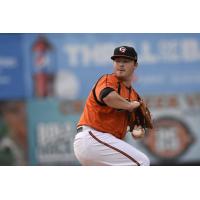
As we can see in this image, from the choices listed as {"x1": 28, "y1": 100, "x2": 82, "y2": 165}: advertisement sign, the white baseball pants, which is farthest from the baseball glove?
{"x1": 28, "y1": 100, "x2": 82, "y2": 165}: advertisement sign

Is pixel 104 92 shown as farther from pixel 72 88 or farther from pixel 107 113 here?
pixel 72 88

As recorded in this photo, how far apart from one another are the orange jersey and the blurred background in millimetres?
5476

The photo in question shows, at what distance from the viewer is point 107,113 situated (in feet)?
21.9

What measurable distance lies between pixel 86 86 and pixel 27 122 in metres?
1.36

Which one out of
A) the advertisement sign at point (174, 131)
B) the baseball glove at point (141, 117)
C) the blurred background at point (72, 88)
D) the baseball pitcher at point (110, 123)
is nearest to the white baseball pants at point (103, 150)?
the baseball pitcher at point (110, 123)

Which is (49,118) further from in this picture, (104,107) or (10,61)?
Answer: (104,107)

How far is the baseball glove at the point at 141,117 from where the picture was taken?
6969mm

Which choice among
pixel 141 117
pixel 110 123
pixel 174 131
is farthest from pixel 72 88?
pixel 110 123

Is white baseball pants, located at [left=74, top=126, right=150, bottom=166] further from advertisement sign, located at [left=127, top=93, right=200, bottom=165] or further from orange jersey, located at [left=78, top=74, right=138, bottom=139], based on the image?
advertisement sign, located at [left=127, top=93, right=200, bottom=165]

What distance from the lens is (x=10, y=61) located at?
40.4 feet

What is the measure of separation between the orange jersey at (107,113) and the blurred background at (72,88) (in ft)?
18.0

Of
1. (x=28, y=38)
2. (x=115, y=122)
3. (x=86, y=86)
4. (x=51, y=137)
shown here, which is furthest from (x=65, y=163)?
(x=115, y=122)

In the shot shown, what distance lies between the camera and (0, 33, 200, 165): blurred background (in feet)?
40.4

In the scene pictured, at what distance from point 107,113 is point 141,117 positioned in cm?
57
